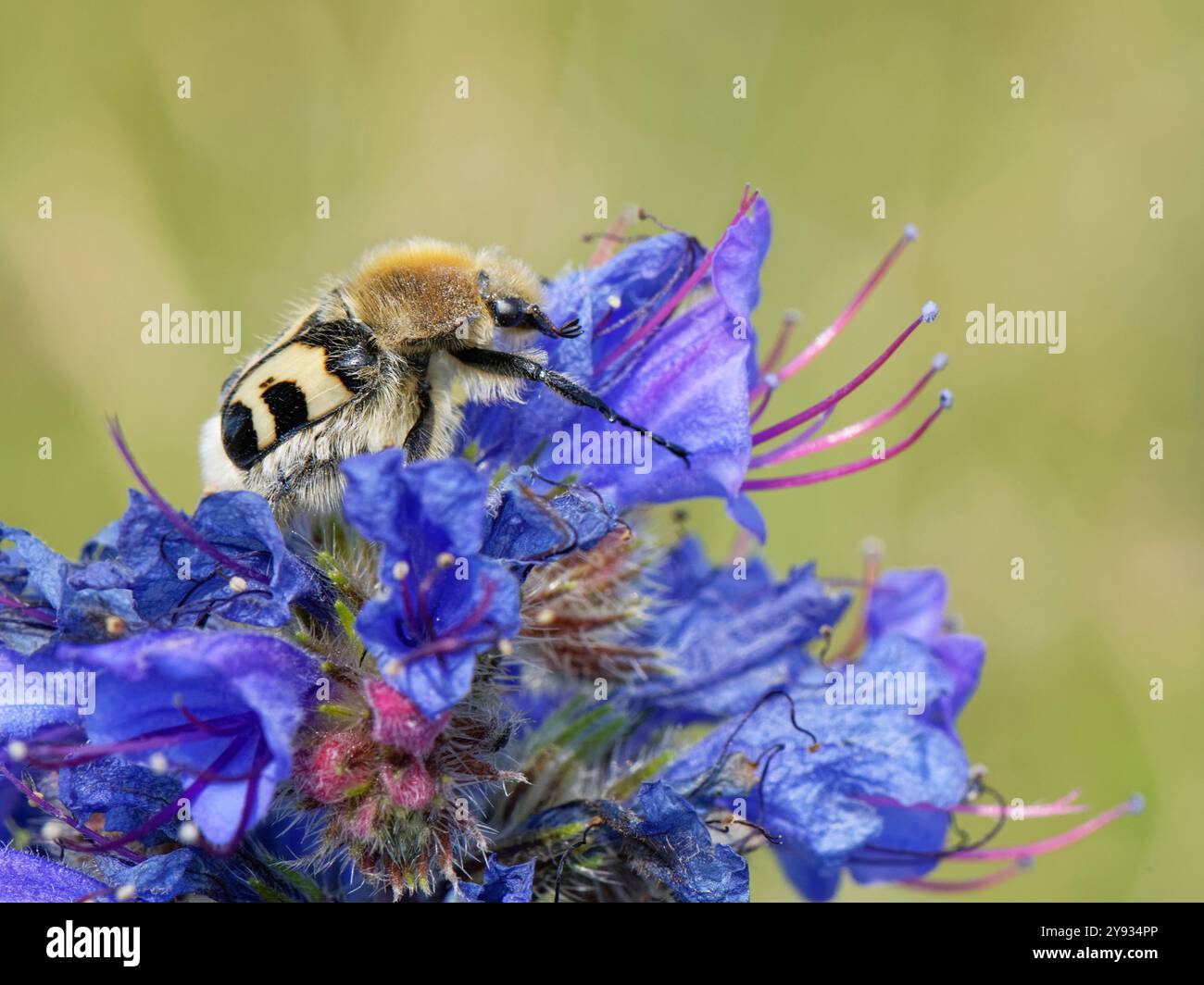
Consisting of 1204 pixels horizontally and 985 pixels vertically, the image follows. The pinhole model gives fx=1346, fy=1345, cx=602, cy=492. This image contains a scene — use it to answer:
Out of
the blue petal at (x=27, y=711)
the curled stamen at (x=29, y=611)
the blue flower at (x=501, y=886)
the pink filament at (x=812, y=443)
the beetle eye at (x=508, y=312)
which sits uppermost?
the beetle eye at (x=508, y=312)

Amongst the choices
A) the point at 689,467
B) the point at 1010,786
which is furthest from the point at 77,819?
the point at 1010,786

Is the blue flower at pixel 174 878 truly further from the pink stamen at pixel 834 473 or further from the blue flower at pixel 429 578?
the pink stamen at pixel 834 473

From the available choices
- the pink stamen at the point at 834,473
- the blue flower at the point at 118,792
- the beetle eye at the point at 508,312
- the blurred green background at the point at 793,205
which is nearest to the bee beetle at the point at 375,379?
the beetle eye at the point at 508,312

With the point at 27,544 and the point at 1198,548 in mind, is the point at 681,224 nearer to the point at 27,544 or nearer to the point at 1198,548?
the point at 1198,548

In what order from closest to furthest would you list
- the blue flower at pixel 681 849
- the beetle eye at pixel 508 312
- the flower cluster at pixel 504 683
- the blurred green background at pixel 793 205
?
the flower cluster at pixel 504 683
the blue flower at pixel 681 849
the beetle eye at pixel 508 312
the blurred green background at pixel 793 205
